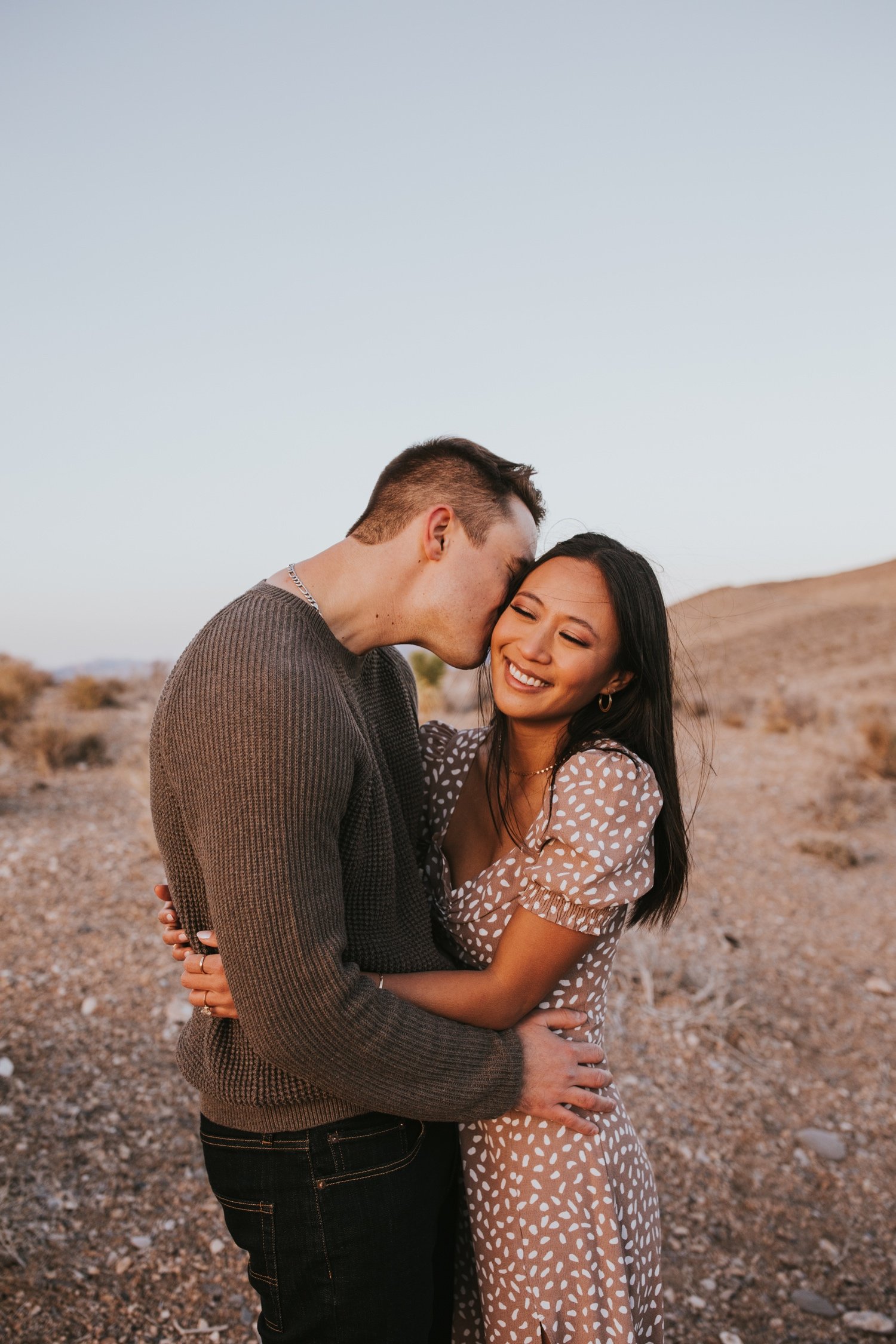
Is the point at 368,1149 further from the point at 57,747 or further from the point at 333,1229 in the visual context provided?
the point at 57,747

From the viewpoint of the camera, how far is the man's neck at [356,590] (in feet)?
5.94

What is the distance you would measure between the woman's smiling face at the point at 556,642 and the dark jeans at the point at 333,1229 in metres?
0.91

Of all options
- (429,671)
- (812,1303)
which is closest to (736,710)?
(429,671)

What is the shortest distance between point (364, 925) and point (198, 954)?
32 cm

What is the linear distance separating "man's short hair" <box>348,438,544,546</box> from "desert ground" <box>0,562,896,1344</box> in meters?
0.65

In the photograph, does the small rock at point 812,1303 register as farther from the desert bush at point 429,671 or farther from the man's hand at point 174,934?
the desert bush at point 429,671

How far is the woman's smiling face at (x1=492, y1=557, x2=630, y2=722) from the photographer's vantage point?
79.4 inches

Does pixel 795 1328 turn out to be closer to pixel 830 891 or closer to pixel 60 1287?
pixel 60 1287

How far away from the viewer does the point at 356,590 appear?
72.3 inches

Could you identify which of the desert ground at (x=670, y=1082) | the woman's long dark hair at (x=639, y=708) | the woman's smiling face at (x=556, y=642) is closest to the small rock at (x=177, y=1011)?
the desert ground at (x=670, y=1082)

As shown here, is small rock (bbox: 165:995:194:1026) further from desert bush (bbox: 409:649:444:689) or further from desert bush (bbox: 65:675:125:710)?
desert bush (bbox: 65:675:125:710)

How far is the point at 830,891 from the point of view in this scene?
21.3ft

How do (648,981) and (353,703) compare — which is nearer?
(353,703)

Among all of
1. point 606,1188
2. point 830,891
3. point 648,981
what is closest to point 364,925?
point 606,1188
